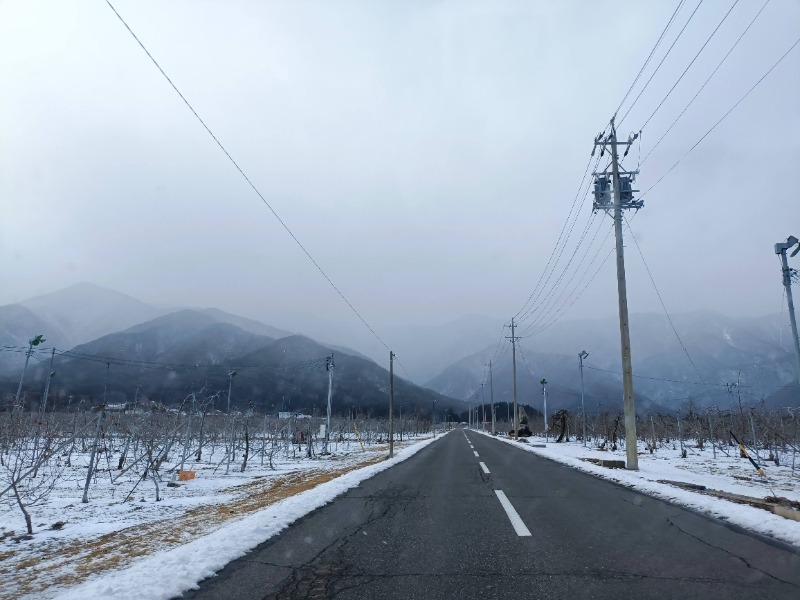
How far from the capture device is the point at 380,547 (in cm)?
568

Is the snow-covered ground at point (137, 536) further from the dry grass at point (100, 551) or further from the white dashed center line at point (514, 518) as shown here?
the white dashed center line at point (514, 518)

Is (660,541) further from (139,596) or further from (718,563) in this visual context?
(139,596)

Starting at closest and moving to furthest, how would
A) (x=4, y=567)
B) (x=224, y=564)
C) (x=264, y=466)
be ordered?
(x=224, y=564) → (x=4, y=567) → (x=264, y=466)

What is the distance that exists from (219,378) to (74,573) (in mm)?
193224

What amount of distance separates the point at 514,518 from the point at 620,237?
15208 mm

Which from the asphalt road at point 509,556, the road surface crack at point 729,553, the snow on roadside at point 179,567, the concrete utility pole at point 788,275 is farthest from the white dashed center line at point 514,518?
the concrete utility pole at point 788,275

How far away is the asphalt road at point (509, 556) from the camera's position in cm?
411

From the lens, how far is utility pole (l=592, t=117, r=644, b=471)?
671 inches

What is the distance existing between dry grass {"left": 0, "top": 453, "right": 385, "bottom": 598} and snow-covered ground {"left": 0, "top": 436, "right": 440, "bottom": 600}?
17mm

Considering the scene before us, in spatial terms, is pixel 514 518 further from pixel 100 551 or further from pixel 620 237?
pixel 620 237

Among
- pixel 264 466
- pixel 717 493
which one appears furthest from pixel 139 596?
pixel 264 466

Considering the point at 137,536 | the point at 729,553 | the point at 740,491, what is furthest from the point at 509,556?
the point at 740,491

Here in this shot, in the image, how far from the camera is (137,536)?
837 centimetres

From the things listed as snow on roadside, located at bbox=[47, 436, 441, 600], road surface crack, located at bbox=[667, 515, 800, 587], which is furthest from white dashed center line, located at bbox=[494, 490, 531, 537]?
snow on roadside, located at bbox=[47, 436, 441, 600]
